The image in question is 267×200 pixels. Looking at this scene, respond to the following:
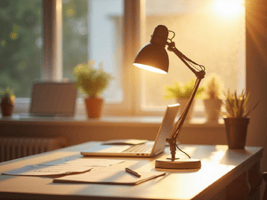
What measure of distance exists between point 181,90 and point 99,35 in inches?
38.8

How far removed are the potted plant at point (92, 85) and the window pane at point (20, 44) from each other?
0.63 m

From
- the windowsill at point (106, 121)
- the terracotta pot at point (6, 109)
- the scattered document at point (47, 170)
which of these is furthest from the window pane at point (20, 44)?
the scattered document at point (47, 170)

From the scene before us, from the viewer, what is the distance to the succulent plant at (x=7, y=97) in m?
3.28

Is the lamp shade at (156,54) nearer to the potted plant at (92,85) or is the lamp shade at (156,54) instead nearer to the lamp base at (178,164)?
the lamp base at (178,164)

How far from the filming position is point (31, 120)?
3029 millimetres

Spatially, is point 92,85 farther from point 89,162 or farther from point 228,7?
point 89,162

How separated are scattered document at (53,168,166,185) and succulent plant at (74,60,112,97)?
1771 mm

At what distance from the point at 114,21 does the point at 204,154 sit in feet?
5.97

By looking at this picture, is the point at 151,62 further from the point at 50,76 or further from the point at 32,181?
the point at 50,76

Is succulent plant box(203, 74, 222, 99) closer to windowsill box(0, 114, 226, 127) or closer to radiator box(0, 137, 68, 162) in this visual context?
windowsill box(0, 114, 226, 127)

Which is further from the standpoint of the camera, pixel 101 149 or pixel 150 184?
pixel 101 149

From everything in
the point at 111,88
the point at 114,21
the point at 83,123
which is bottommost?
the point at 83,123

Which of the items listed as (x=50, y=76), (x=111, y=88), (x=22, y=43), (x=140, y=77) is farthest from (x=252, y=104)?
(x=22, y=43)

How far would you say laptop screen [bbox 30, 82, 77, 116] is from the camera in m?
3.20
